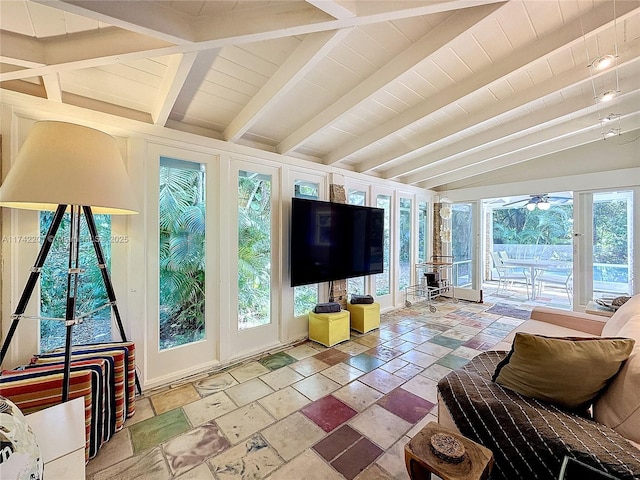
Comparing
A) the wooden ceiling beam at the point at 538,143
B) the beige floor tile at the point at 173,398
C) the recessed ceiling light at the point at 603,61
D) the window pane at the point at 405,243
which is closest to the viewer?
the recessed ceiling light at the point at 603,61

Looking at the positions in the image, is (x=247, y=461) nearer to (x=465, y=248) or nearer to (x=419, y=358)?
(x=419, y=358)

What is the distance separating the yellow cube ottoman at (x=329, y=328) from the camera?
10.5 ft

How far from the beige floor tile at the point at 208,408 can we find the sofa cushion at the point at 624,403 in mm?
2216

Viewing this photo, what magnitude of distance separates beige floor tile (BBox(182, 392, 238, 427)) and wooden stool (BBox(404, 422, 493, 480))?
1501 millimetres

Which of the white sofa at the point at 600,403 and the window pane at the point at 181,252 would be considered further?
the window pane at the point at 181,252

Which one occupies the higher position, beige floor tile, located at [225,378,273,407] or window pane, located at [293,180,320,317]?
window pane, located at [293,180,320,317]

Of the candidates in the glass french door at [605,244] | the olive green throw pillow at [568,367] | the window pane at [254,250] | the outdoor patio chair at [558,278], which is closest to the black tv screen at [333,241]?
the window pane at [254,250]

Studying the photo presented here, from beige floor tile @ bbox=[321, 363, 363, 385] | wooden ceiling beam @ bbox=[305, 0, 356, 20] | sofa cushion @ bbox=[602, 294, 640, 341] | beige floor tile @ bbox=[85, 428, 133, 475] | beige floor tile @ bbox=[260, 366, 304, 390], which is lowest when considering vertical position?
beige floor tile @ bbox=[321, 363, 363, 385]

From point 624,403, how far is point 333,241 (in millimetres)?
2688

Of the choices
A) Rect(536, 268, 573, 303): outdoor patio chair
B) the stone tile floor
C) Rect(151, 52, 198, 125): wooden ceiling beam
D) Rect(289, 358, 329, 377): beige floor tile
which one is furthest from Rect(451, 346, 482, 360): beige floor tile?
Rect(536, 268, 573, 303): outdoor patio chair

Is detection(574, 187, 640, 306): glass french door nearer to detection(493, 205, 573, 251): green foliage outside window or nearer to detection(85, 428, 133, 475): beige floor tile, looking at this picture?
detection(493, 205, 573, 251): green foliage outside window

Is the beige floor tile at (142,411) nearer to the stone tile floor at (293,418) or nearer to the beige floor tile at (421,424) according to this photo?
the stone tile floor at (293,418)

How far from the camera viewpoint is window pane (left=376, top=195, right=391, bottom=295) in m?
4.63

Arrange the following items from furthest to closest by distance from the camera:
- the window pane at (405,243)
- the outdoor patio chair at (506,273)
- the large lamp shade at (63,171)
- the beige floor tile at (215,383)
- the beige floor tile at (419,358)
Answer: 1. the outdoor patio chair at (506,273)
2. the window pane at (405,243)
3. the beige floor tile at (419,358)
4. the beige floor tile at (215,383)
5. the large lamp shade at (63,171)
